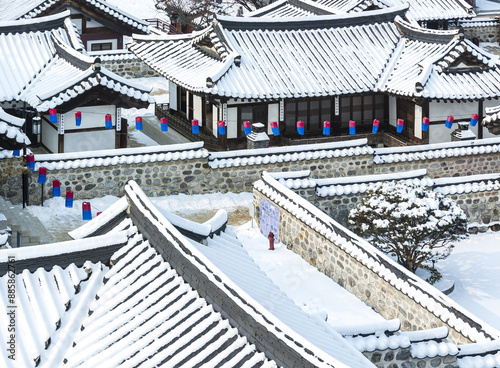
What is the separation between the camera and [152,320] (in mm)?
14133

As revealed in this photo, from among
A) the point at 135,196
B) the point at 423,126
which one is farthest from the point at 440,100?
the point at 135,196

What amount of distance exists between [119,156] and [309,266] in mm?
7420

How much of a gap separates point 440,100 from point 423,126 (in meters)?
1.05

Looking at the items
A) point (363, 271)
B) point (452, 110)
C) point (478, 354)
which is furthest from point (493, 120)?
point (478, 354)

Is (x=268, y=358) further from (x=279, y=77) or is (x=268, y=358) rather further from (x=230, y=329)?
(x=279, y=77)

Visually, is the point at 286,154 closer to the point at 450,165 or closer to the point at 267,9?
the point at 450,165

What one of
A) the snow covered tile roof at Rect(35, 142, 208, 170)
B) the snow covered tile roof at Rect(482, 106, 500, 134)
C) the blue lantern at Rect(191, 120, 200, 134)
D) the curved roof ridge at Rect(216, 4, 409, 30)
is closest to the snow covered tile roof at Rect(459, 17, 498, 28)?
the curved roof ridge at Rect(216, 4, 409, 30)

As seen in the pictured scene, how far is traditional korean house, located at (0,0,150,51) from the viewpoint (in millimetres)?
44188

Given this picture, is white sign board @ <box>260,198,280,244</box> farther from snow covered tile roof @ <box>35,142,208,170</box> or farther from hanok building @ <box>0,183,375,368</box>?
hanok building @ <box>0,183,375,368</box>

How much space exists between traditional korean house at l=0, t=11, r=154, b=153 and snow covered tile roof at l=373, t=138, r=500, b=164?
A: 772 centimetres

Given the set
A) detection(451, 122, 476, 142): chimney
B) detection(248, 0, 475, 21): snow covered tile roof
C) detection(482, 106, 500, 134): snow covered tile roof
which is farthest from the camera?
detection(248, 0, 475, 21): snow covered tile roof

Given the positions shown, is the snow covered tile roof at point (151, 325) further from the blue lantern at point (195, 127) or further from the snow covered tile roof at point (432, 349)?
the blue lantern at point (195, 127)

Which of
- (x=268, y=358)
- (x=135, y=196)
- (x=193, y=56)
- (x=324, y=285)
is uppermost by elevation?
(x=193, y=56)

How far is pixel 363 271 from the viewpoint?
2328cm
